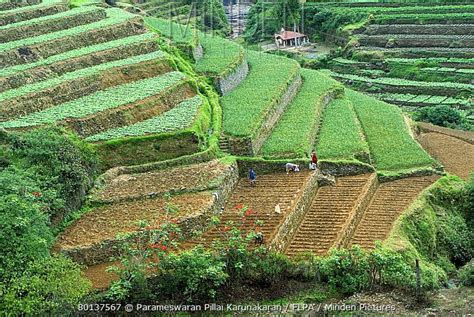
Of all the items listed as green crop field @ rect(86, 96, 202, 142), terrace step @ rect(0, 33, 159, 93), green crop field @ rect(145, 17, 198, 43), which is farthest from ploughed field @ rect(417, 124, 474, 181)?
terrace step @ rect(0, 33, 159, 93)

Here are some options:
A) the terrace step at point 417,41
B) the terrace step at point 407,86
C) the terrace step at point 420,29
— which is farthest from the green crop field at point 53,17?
the terrace step at point 420,29

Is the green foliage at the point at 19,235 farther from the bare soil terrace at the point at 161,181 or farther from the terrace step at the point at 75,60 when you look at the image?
the terrace step at the point at 75,60

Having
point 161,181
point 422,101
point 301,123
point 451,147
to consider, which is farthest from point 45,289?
point 422,101

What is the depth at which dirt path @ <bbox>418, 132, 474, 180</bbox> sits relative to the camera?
28.3m

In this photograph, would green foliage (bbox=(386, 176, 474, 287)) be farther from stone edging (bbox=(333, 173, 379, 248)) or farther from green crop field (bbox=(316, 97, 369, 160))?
green crop field (bbox=(316, 97, 369, 160))

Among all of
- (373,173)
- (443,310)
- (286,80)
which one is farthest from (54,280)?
(286,80)

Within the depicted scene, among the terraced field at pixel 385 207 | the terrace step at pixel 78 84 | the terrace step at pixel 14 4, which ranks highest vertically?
the terrace step at pixel 14 4

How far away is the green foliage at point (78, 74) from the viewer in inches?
982

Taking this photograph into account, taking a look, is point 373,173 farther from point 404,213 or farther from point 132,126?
point 132,126

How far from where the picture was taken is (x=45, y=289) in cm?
1501

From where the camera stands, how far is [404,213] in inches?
856

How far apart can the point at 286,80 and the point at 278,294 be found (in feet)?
57.2

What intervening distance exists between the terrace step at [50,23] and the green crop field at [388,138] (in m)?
14.3

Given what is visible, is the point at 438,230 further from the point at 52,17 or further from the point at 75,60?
the point at 52,17
